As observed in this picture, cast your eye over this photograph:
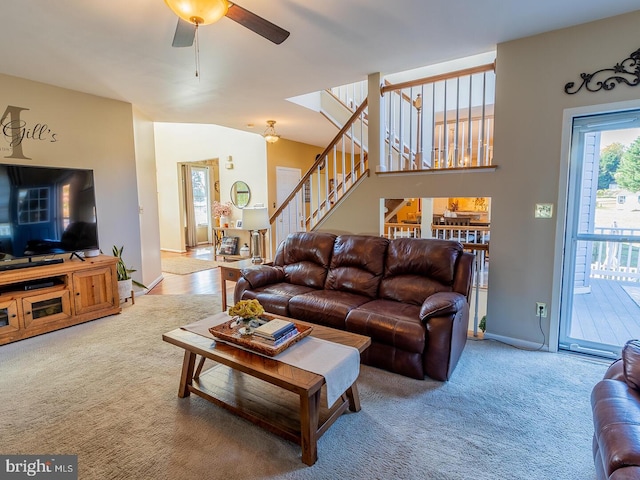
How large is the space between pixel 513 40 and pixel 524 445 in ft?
10.0

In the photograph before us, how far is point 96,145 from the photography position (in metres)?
4.26

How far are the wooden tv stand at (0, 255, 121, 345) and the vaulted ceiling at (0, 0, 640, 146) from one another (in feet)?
6.50

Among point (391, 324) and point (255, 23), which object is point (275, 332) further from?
point (255, 23)

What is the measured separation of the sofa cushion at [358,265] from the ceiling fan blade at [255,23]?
6.43ft

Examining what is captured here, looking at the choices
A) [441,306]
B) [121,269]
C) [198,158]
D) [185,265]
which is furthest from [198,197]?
[441,306]

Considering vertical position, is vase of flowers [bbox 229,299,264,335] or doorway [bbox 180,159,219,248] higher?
doorway [bbox 180,159,219,248]

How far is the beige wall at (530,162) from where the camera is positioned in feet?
8.57

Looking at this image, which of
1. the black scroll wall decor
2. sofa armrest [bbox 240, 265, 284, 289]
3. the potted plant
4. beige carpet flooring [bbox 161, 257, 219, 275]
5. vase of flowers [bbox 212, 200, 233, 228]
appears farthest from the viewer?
vase of flowers [bbox 212, 200, 233, 228]

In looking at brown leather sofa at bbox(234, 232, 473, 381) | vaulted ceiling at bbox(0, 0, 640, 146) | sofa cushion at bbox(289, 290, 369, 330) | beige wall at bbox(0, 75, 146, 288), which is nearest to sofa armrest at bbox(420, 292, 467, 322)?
brown leather sofa at bbox(234, 232, 473, 381)

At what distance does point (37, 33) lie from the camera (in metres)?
2.63

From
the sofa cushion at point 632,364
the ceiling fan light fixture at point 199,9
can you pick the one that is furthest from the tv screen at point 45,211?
the sofa cushion at point 632,364

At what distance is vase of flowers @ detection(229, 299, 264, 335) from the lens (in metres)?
2.07

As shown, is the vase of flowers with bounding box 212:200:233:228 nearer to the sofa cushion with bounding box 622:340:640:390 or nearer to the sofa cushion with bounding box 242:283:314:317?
the sofa cushion with bounding box 242:283:314:317

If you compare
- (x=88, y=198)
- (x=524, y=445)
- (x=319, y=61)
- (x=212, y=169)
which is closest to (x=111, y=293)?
(x=88, y=198)
